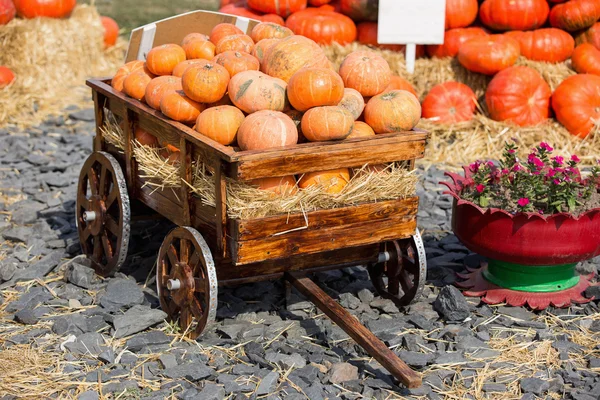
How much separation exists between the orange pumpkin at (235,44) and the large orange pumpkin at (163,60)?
24cm

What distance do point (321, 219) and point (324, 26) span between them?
484 centimetres

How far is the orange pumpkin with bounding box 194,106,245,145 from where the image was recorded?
13.0 feet

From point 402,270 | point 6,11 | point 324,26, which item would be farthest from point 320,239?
point 6,11

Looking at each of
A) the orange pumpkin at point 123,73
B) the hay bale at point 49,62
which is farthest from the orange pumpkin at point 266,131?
the hay bale at point 49,62

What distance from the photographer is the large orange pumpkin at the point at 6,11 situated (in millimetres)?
9359

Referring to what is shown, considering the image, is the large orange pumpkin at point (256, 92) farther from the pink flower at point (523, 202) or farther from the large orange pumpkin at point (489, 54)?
the large orange pumpkin at point (489, 54)

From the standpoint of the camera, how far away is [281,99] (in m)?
4.09

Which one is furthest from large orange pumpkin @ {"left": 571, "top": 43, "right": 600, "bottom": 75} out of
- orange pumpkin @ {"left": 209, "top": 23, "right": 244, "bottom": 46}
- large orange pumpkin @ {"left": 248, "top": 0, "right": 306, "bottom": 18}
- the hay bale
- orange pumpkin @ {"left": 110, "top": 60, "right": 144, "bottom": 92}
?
the hay bale

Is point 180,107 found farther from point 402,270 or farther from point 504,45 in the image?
point 504,45

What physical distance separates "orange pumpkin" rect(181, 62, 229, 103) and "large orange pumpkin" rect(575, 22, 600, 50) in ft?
16.7

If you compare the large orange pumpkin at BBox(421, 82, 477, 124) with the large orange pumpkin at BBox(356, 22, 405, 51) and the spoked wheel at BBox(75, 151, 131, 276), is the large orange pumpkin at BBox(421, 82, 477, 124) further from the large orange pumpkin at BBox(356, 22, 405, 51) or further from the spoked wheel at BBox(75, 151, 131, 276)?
the spoked wheel at BBox(75, 151, 131, 276)

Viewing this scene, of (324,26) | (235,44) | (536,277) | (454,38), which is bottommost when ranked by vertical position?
(536,277)

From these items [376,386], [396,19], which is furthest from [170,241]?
[396,19]

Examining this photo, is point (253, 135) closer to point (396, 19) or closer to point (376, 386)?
point (376, 386)
